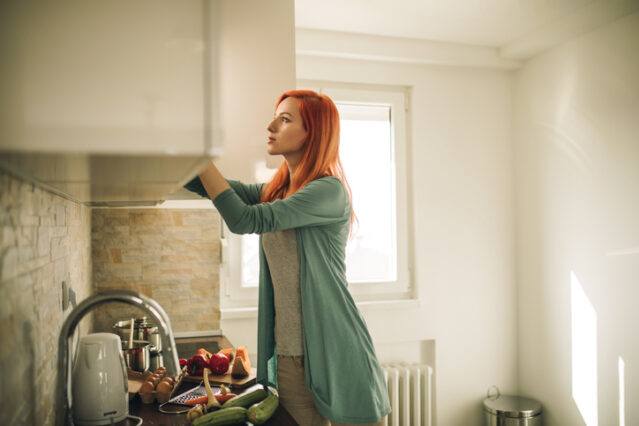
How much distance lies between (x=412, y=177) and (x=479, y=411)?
1451mm

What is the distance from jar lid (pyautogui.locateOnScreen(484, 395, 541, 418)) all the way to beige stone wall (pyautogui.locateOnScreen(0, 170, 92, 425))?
2374 millimetres

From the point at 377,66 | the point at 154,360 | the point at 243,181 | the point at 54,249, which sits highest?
the point at 377,66

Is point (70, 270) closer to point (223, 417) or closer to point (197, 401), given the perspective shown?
point (197, 401)

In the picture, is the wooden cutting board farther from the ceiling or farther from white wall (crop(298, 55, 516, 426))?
the ceiling

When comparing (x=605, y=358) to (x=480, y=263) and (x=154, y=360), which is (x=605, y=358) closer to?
(x=480, y=263)

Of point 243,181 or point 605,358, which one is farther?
point 605,358

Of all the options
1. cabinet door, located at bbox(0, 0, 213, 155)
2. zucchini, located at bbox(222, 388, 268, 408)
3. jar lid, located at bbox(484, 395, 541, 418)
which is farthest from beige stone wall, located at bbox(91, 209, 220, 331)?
cabinet door, located at bbox(0, 0, 213, 155)

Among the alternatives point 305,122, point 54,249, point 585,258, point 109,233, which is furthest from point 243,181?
point 585,258

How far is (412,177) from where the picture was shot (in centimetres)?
299

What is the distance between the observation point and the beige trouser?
1.43m

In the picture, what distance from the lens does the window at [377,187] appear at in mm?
2963

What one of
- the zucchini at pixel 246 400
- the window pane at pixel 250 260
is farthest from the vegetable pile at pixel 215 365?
the window pane at pixel 250 260

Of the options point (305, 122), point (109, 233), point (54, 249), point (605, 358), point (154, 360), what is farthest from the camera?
point (605, 358)

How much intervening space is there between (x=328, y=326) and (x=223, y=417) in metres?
0.43
